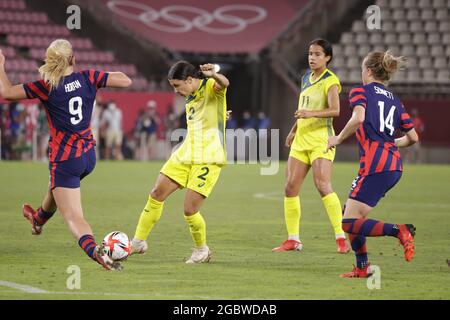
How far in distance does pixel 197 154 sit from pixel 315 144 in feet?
5.61

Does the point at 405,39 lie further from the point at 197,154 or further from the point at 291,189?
the point at 197,154

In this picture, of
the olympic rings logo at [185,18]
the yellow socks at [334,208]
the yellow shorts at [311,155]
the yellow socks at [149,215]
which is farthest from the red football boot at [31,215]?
the olympic rings logo at [185,18]

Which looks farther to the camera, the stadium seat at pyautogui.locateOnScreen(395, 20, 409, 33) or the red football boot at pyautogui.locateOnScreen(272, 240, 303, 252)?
the stadium seat at pyautogui.locateOnScreen(395, 20, 409, 33)

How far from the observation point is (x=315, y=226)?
43.9 feet

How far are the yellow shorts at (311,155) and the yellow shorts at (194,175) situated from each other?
1.48 metres

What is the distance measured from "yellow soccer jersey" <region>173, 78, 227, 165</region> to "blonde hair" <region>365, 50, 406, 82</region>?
5.51 ft

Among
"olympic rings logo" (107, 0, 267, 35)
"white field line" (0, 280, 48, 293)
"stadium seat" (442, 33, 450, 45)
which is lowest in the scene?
"white field line" (0, 280, 48, 293)

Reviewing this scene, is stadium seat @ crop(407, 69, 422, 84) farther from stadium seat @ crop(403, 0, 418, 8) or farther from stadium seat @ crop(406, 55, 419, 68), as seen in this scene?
stadium seat @ crop(403, 0, 418, 8)

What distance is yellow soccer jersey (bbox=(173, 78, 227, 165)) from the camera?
9680 millimetres

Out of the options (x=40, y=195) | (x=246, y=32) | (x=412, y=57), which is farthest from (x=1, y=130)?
(x=412, y=57)

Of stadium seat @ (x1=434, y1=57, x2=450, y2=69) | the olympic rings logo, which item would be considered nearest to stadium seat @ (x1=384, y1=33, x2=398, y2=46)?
stadium seat @ (x1=434, y1=57, x2=450, y2=69)

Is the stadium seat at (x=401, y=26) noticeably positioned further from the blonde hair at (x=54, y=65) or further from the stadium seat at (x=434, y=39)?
the blonde hair at (x=54, y=65)


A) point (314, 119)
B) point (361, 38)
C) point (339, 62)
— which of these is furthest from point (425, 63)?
point (314, 119)

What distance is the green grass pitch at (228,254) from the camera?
309 inches
